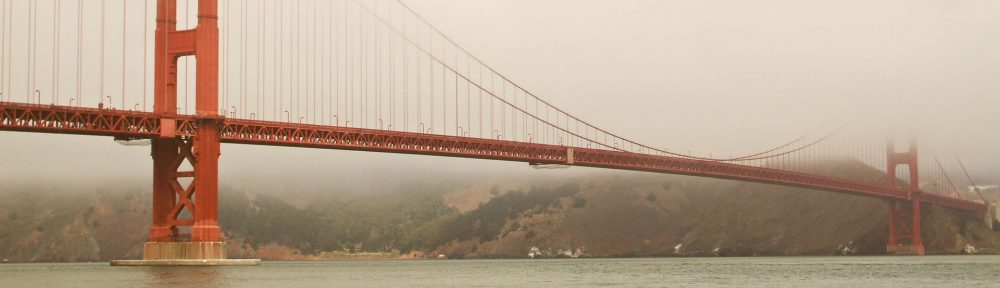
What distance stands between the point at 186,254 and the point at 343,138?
972 centimetres

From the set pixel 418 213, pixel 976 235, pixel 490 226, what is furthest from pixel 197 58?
pixel 418 213

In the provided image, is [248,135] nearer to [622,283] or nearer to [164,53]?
[164,53]

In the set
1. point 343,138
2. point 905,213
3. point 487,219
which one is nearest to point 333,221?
point 487,219

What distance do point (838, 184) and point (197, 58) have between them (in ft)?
182

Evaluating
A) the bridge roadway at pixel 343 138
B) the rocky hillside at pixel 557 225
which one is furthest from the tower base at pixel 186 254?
the rocky hillside at pixel 557 225

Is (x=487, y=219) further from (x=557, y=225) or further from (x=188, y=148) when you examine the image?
(x=188, y=148)

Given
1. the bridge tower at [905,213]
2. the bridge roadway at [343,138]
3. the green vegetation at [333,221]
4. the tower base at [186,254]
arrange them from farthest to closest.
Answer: the green vegetation at [333,221] < the bridge tower at [905,213] < the tower base at [186,254] < the bridge roadway at [343,138]

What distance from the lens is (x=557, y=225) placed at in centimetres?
15338

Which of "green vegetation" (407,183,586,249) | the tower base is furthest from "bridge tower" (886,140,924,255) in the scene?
the tower base

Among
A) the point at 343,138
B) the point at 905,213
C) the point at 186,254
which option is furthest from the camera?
the point at 905,213

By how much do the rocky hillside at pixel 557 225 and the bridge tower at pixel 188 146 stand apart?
226 ft

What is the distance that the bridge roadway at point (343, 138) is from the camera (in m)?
62.9

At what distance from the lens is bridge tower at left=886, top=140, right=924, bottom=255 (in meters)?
121

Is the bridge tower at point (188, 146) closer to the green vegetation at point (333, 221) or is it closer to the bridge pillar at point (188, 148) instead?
the bridge pillar at point (188, 148)
